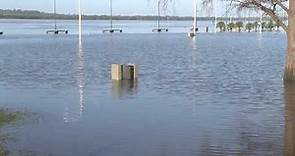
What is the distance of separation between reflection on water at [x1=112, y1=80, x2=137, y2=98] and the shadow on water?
15.2ft

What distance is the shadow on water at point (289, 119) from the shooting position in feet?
32.6

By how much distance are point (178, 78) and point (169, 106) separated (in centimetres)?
742

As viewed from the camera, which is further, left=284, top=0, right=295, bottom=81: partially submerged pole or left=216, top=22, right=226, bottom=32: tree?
left=216, top=22, right=226, bottom=32: tree

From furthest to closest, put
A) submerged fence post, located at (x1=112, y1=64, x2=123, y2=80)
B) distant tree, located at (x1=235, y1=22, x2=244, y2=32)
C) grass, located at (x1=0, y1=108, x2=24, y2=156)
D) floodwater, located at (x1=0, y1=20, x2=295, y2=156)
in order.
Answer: distant tree, located at (x1=235, y1=22, x2=244, y2=32) < submerged fence post, located at (x1=112, y1=64, x2=123, y2=80) < grass, located at (x1=0, y1=108, x2=24, y2=156) < floodwater, located at (x1=0, y1=20, x2=295, y2=156)

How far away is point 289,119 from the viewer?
12797mm

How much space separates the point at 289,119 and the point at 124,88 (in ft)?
24.3

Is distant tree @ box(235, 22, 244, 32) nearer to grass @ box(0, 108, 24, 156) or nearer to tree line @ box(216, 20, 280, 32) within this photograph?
tree line @ box(216, 20, 280, 32)

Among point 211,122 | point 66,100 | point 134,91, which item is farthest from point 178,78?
point 211,122

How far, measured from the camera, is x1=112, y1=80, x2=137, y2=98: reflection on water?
17562mm

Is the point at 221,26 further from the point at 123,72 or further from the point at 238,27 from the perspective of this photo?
the point at 123,72

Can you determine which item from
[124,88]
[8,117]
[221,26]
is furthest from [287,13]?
[221,26]

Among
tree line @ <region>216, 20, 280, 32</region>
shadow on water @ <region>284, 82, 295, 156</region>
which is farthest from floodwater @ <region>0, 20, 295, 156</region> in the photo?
tree line @ <region>216, 20, 280, 32</region>

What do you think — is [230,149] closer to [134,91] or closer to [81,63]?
[134,91]

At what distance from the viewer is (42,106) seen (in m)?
15.2
